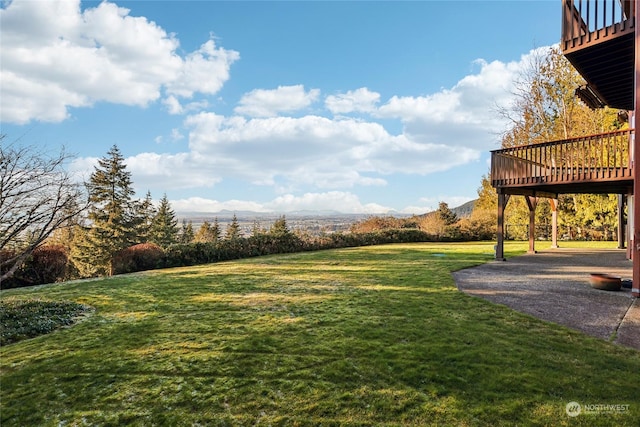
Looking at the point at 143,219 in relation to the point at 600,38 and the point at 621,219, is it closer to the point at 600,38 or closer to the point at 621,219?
the point at 600,38

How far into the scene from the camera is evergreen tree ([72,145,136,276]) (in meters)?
21.7

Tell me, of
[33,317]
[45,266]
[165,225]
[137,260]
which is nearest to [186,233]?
[165,225]

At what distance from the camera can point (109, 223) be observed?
2269cm

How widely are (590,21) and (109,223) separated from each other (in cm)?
2624

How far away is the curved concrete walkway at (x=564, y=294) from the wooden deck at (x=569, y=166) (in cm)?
232

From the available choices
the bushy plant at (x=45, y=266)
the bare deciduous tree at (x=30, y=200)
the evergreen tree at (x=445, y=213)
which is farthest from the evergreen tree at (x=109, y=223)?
the evergreen tree at (x=445, y=213)

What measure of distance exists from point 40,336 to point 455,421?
4.59 metres

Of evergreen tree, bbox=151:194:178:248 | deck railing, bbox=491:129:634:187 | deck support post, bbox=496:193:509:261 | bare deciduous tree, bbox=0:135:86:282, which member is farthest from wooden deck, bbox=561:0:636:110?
evergreen tree, bbox=151:194:178:248

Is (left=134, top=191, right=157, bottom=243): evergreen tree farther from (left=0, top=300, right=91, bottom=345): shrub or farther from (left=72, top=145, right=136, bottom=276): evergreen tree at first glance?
(left=0, top=300, right=91, bottom=345): shrub

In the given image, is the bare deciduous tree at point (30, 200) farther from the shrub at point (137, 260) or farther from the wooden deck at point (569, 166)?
the wooden deck at point (569, 166)

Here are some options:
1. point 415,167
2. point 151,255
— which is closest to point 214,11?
point 151,255

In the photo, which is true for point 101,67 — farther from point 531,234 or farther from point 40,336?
point 531,234

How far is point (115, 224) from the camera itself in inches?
903

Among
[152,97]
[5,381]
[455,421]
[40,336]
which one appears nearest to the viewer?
[455,421]
